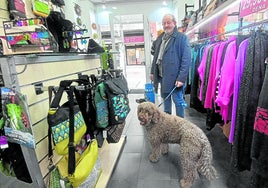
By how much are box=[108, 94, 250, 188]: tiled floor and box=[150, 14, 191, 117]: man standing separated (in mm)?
640

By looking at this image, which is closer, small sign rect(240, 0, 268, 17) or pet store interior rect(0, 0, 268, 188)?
pet store interior rect(0, 0, 268, 188)

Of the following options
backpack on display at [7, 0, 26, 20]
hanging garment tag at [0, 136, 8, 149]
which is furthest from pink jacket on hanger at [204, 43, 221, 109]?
backpack on display at [7, 0, 26, 20]

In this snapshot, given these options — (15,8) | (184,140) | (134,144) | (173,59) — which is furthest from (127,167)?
(15,8)

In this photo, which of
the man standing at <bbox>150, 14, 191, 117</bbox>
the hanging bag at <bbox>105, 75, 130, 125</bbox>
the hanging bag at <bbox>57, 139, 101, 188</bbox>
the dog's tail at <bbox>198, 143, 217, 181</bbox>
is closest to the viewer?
the hanging bag at <bbox>57, 139, 101, 188</bbox>

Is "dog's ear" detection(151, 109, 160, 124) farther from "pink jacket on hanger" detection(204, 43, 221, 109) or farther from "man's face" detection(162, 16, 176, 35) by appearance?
"man's face" detection(162, 16, 176, 35)

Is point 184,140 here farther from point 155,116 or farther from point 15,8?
point 15,8

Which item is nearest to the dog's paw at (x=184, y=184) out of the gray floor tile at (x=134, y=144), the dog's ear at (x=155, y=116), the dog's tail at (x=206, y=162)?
the dog's tail at (x=206, y=162)

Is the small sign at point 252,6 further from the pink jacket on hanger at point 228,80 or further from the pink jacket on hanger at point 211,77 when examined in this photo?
the pink jacket on hanger at point 211,77

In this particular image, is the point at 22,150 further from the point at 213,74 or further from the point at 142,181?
the point at 213,74

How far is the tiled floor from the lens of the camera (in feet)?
5.32

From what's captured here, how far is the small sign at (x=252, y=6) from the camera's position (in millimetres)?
1179

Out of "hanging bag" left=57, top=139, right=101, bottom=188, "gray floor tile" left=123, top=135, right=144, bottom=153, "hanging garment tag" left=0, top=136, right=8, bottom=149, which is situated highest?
"hanging garment tag" left=0, top=136, right=8, bottom=149

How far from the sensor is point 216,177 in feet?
Answer: 5.28

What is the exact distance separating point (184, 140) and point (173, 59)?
3.54ft
